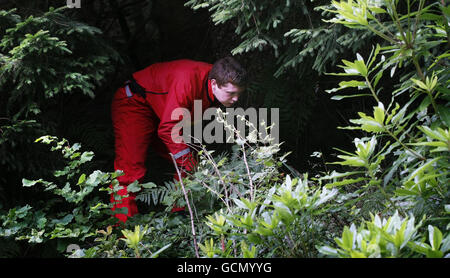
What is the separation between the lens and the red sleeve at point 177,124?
2.84 m

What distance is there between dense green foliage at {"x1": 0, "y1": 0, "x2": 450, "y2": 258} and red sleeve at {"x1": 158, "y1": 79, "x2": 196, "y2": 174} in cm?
50

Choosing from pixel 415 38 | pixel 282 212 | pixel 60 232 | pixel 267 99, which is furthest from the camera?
pixel 267 99

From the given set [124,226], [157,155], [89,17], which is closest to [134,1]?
[89,17]

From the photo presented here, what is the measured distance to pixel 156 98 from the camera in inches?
128

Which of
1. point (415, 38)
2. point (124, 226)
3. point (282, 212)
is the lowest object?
point (124, 226)

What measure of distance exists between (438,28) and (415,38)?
0.22 metres

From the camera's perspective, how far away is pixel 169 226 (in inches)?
84.4

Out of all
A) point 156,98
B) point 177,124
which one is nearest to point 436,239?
point 177,124

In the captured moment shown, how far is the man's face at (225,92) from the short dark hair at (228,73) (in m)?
0.03

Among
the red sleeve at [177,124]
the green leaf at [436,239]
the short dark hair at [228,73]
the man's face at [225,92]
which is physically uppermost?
the short dark hair at [228,73]

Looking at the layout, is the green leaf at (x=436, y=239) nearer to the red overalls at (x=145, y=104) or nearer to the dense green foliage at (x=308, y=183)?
the dense green foliage at (x=308, y=183)

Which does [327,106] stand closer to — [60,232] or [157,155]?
[157,155]

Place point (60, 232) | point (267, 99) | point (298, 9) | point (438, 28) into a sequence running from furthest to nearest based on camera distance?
point (267, 99) → point (298, 9) → point (60, 232) → point (438, 28)

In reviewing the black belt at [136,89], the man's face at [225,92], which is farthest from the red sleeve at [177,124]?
the black belt at [136,89]
